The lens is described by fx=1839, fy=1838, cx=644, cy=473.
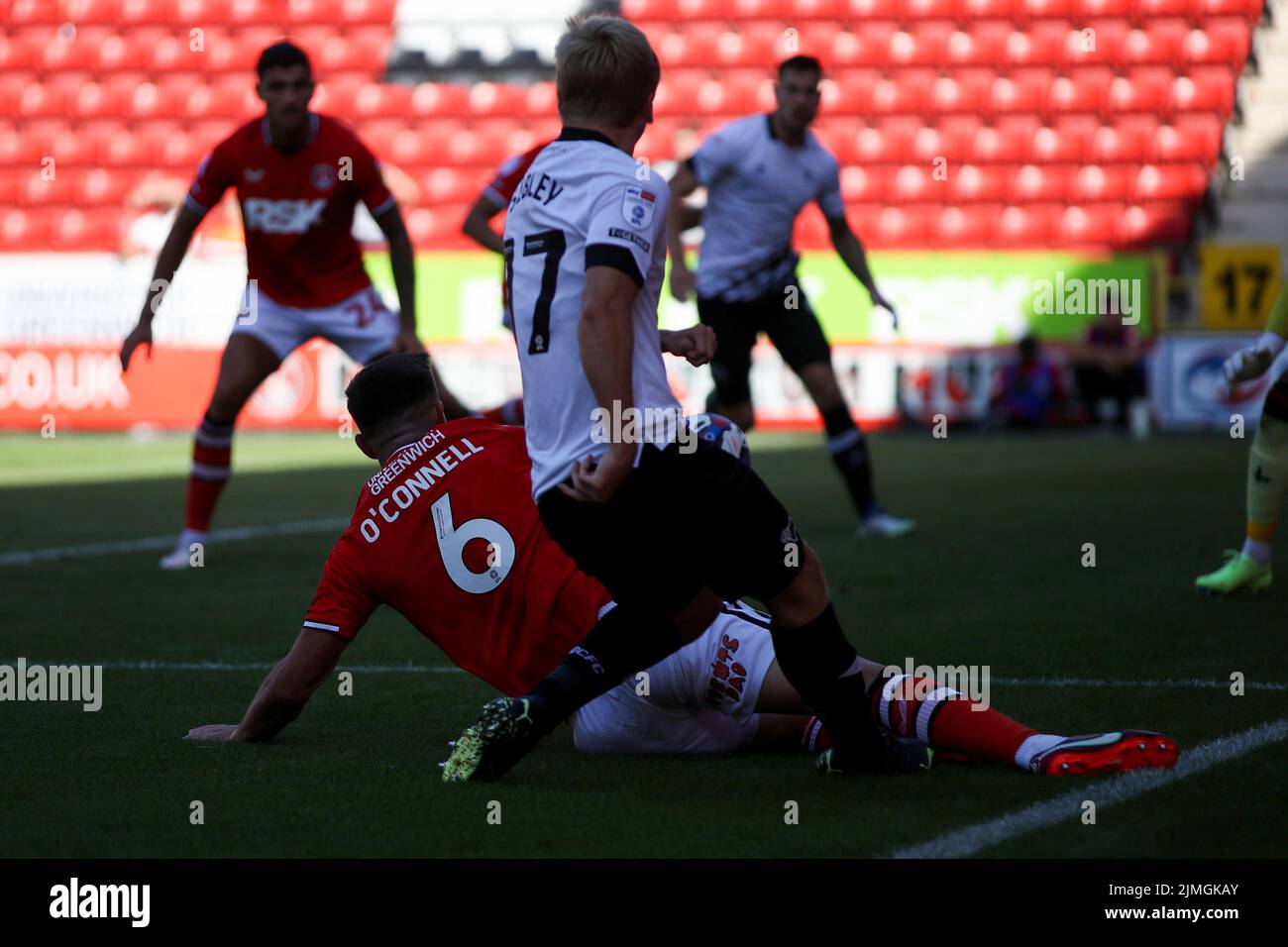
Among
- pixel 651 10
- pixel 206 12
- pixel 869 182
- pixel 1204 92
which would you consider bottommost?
pixel 869 182

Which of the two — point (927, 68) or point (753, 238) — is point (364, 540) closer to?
point (753, 238)

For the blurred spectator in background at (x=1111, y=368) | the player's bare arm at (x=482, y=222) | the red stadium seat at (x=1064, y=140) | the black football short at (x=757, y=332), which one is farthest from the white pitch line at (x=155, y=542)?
the red stadium seat at (x=1064, y=140)

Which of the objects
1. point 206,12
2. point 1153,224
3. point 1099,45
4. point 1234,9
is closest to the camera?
point 1153,224

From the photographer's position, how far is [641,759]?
436cm

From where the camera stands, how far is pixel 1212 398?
58.2 ft

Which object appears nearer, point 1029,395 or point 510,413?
point 510,413

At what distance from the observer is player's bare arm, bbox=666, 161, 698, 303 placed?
9.23m

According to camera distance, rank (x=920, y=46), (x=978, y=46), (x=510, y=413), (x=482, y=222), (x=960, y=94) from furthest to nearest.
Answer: (x=920, y=46) → (x=978, y=46) → (x=960, y=94) → (x=482, y=222) → (x=510, y=413)

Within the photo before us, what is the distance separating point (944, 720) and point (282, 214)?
5143 millimetres

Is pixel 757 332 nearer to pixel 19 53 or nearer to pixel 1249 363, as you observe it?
pixel 1249 363

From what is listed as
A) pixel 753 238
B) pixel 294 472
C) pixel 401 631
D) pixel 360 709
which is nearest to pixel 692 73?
pixel 294 472

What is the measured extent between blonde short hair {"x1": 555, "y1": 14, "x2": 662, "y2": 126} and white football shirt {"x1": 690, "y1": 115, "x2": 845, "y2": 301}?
5920mm

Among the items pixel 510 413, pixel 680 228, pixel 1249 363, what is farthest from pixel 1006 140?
pixel 1249 363

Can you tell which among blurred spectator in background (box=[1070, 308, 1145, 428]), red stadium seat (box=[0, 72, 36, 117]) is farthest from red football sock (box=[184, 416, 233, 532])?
red stadium seat (box=[0, 72, 36, 117])
